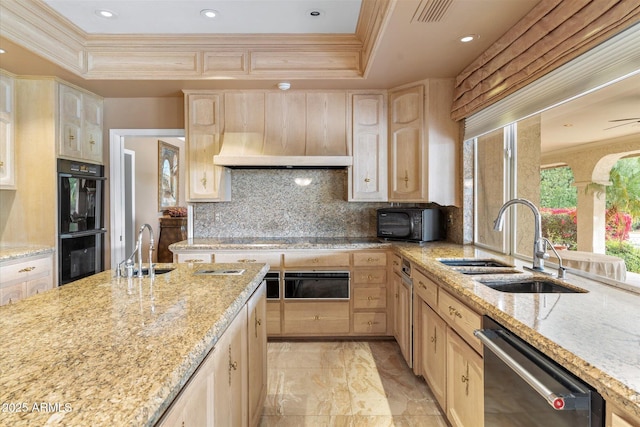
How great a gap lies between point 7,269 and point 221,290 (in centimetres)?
217

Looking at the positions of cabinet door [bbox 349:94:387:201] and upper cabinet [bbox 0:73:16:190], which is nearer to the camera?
upper cabinet [bbox 0:73:16:190]

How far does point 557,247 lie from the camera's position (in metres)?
2.03

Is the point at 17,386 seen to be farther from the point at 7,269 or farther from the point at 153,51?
the point at 153,51

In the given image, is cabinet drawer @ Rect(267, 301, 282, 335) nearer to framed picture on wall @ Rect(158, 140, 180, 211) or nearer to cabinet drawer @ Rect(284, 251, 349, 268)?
cabinet drawer @ Rect(284, 251, 349, 268)

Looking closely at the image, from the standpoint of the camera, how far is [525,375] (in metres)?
1.05

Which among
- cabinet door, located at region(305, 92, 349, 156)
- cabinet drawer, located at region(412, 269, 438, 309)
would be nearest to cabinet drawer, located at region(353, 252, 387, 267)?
cabinet drawer, located at region(412, 269, 438, 309)

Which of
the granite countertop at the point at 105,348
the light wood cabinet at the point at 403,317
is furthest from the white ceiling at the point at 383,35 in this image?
the granite countertop at the point at 105,348

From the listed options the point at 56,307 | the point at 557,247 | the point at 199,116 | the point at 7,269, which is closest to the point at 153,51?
the point at 199,116

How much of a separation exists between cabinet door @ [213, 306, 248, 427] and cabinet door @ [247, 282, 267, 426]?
10cm

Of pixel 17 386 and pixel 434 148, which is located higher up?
pixel 434 148

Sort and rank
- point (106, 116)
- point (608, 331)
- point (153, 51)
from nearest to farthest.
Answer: point (608, 331)
point (153, 51)
point (106, 116)

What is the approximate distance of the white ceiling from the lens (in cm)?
179

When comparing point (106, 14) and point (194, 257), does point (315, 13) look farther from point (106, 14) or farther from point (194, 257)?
point (194, 257)

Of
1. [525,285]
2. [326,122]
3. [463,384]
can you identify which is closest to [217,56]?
[326,122]
